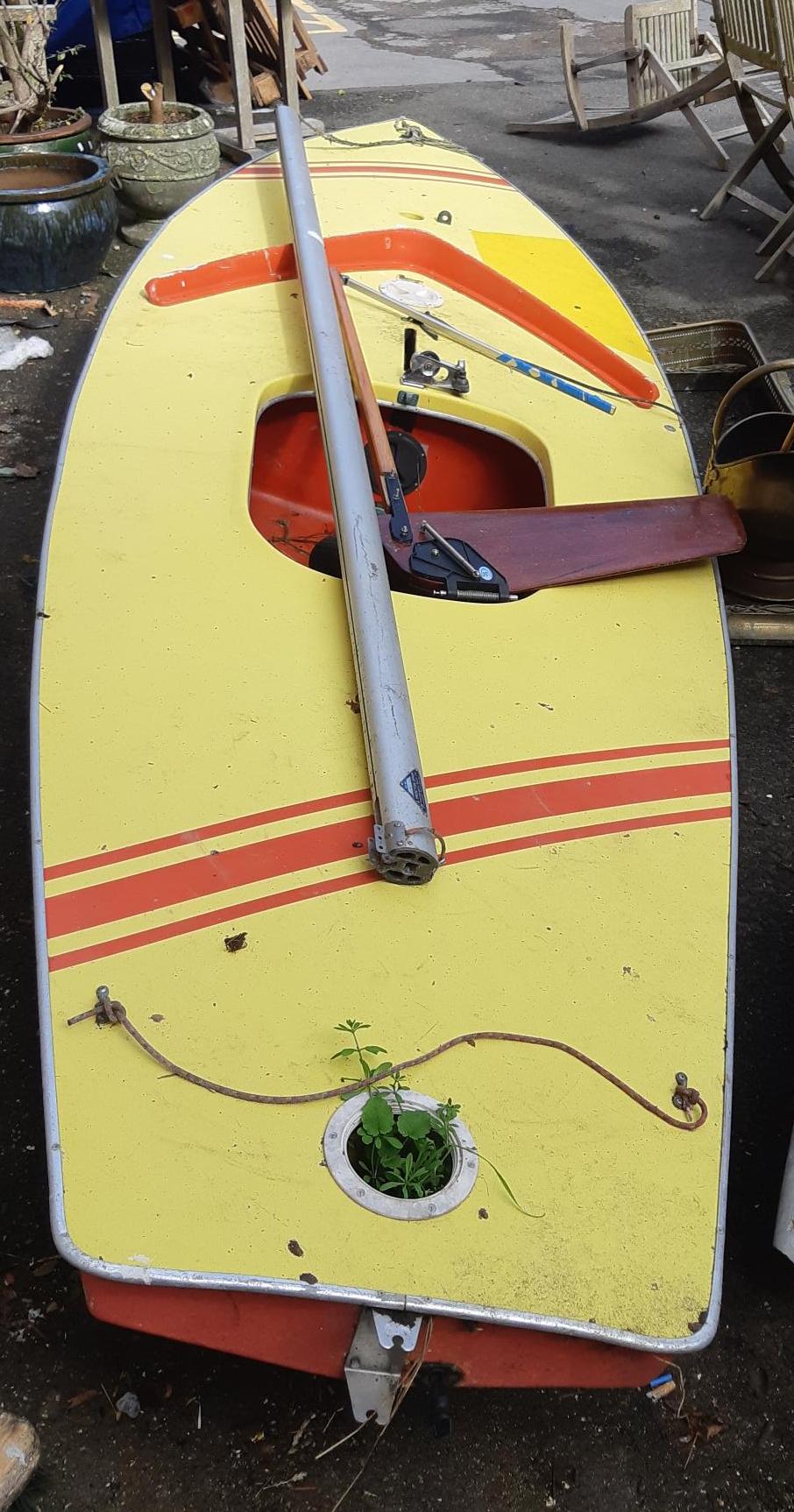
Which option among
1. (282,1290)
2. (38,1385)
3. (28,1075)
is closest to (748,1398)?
(282,1290)

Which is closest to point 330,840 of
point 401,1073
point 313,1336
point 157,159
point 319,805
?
point 319,805

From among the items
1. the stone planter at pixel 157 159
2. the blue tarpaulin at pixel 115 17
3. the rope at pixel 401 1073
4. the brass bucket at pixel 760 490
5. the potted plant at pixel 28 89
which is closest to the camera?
the rope at pixel 401 1073

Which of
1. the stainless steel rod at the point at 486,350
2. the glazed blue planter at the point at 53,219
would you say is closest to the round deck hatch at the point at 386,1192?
the stainless steel rod at the point at 486,350

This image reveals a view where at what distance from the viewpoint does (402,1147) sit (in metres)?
1.45

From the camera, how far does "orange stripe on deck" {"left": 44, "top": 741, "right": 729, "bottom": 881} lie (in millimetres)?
1710

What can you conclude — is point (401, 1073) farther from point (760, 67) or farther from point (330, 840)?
point (760, 67)

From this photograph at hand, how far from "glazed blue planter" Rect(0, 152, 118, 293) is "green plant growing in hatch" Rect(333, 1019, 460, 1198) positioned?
437 centimetres

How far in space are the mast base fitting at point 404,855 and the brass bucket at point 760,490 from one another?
171 centimetres

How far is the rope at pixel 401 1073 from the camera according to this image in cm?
147

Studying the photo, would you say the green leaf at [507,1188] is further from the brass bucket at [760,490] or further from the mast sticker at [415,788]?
the brass bucket at [760,490]

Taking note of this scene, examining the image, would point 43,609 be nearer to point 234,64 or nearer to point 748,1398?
point 748,1398

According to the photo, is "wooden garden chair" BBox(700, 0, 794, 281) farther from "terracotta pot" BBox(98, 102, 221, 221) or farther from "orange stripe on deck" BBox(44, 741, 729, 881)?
"orange stripe on deck" BBox(44, 741, 729, 881)

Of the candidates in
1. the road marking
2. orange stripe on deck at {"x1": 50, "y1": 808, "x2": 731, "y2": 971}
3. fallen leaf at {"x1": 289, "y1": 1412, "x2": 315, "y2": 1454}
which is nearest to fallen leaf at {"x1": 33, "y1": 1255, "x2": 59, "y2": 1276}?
fallen leaf at {"x1": 289, "y1": 1412, "x2": 315, "y2": 1454}

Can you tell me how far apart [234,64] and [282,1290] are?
6383 mm
